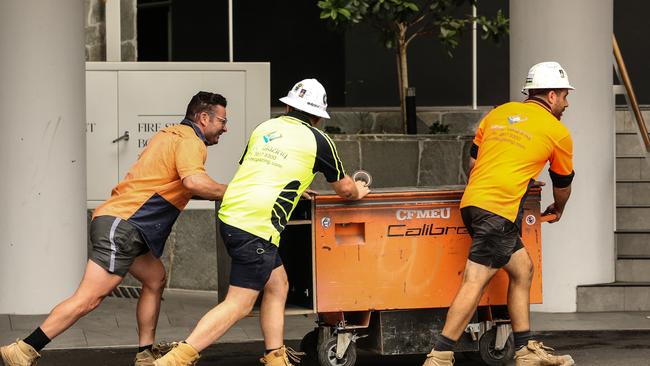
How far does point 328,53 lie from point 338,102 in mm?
566

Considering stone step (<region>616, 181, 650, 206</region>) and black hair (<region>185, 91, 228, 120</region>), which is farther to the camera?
stone step (<region>616, 181, 650, 206</region>)

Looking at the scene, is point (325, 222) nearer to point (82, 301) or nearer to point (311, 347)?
point (311, 347)

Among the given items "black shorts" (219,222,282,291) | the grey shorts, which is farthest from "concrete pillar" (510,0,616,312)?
the grey shorts

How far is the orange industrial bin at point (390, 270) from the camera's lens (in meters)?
8.70

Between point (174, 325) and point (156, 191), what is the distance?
285 cm

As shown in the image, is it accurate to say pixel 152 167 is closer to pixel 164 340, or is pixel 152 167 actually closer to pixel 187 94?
pixel 164 340

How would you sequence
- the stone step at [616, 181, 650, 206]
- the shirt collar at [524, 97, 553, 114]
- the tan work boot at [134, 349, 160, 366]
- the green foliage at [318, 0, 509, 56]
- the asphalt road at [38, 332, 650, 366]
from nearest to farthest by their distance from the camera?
the shirt collar at [524, 97, 553, 114], the tan work boot at [134, 349, 160, 366], the asphalt road at [38, 332, 650, 366], the green foliage at [318, 0, 509, 56], the stone step at [616, 181, 650, 206]

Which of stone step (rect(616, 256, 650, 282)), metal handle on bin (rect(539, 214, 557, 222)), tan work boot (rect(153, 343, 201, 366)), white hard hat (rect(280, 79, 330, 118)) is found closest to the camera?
tan work boot (rect(153, 343, 201, 366))

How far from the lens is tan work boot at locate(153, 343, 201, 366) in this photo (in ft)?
26.6

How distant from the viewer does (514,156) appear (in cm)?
871

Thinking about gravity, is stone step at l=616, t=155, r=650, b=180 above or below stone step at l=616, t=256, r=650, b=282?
above

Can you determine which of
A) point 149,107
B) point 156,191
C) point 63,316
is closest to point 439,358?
point 156,191

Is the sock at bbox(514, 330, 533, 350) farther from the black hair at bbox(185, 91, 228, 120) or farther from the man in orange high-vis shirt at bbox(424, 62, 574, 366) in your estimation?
the black hair at bbox(185, 91, 228, 120)

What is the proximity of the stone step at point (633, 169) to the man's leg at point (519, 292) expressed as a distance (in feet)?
17.3
